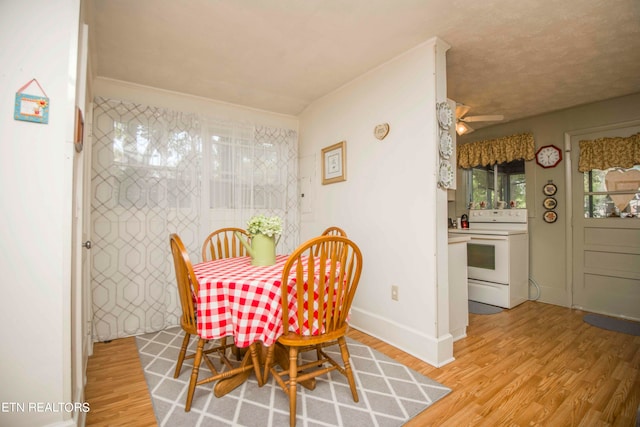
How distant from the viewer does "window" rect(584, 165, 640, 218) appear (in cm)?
305

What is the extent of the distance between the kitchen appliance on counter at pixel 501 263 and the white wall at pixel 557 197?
4.9 inches

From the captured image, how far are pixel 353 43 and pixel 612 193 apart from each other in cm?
327

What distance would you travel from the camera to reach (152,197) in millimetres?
2713

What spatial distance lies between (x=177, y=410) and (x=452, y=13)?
111 inches

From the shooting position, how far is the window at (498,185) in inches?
152

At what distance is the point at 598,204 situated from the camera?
3.26 metres

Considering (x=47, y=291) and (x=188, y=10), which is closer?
(x=47, y=291)

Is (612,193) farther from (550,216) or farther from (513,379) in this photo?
(513,379)

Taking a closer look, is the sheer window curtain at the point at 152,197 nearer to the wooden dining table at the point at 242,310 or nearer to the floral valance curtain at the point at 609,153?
the wooden dining table at the point at 242,310

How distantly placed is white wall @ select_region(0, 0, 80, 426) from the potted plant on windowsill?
0.90 metres

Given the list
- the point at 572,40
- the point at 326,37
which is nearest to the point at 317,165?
the point at 326,37

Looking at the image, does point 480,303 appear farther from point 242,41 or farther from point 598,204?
point 242,41

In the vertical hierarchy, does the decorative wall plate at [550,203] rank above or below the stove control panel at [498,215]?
above

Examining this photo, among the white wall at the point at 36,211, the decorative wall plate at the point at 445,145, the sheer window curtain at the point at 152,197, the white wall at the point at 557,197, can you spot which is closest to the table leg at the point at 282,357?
the white wall at the point at 36,211
